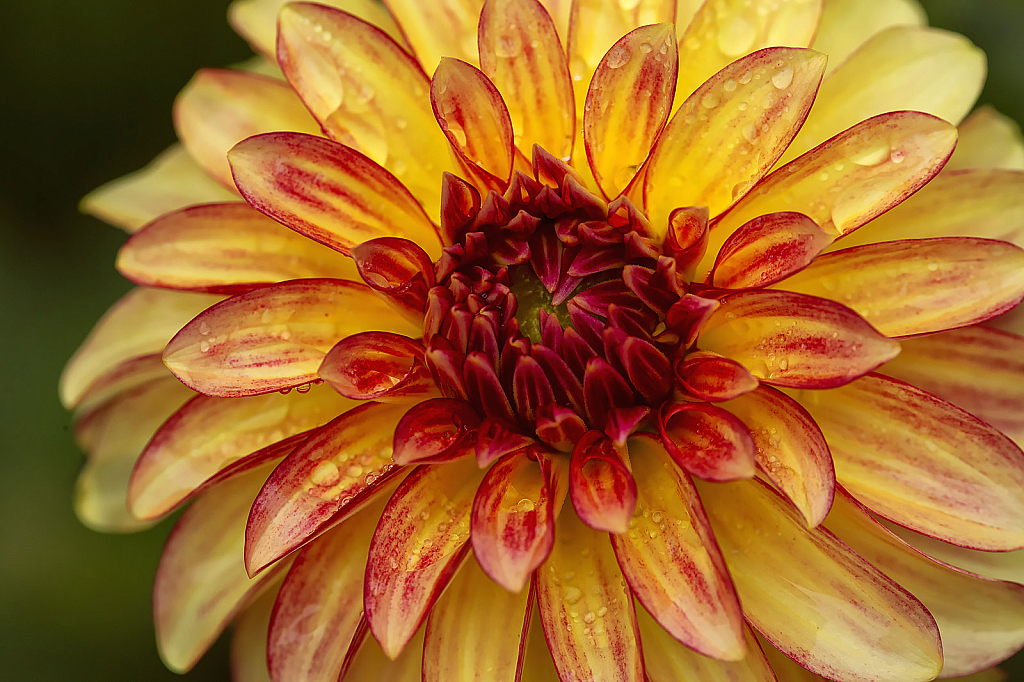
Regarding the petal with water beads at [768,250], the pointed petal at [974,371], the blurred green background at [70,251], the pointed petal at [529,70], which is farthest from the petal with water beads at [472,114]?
the blurred green background at [70,251]

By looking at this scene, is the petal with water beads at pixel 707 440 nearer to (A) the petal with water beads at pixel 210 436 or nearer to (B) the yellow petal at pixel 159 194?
(A) the petal with water beads at pixel 210 436

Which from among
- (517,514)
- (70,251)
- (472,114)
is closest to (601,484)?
(517,514)

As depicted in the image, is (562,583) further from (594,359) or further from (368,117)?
(368,117)

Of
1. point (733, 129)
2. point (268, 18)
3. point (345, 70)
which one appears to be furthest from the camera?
point (268, 18)

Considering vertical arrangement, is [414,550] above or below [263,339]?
below

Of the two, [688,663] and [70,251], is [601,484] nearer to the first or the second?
[688,663]
